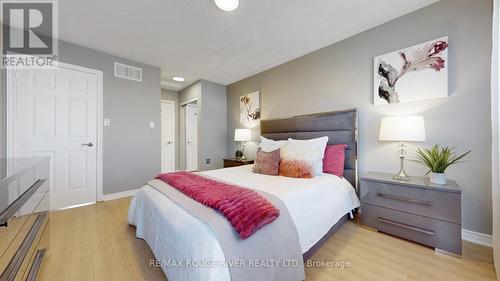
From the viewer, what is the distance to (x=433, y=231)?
1.65m

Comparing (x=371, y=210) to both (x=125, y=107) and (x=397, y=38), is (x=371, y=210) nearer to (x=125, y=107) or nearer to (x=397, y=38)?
(x=397, y=38)

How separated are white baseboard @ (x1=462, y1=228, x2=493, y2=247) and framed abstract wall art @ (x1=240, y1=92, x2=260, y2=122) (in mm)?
3114

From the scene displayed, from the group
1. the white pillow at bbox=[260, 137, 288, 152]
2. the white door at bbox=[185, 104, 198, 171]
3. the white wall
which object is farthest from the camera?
the white door at bbox=[185, 104, 198, 171]

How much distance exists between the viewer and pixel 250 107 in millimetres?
4016

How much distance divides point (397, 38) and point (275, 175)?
212 centimetres

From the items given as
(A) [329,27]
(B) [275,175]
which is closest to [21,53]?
(B) [275,175]

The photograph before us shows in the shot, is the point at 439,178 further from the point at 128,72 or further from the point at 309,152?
the point at 128,72

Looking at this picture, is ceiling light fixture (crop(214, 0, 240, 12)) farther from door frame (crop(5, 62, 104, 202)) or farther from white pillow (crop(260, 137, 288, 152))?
door frame (crop(5, 62, 104, 202))

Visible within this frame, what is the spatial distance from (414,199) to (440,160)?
0.43 meters

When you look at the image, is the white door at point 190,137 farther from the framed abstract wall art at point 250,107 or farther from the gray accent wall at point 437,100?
the gray accent wall at point 437,100

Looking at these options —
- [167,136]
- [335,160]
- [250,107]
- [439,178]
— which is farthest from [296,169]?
[167,136]

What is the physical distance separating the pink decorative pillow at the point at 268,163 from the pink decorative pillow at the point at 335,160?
0.60 metres

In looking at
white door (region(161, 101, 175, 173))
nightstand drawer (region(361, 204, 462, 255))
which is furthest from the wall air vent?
nightstand drawer (region(361, 204, 462, 255))

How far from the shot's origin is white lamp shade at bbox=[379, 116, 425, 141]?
1797mm
